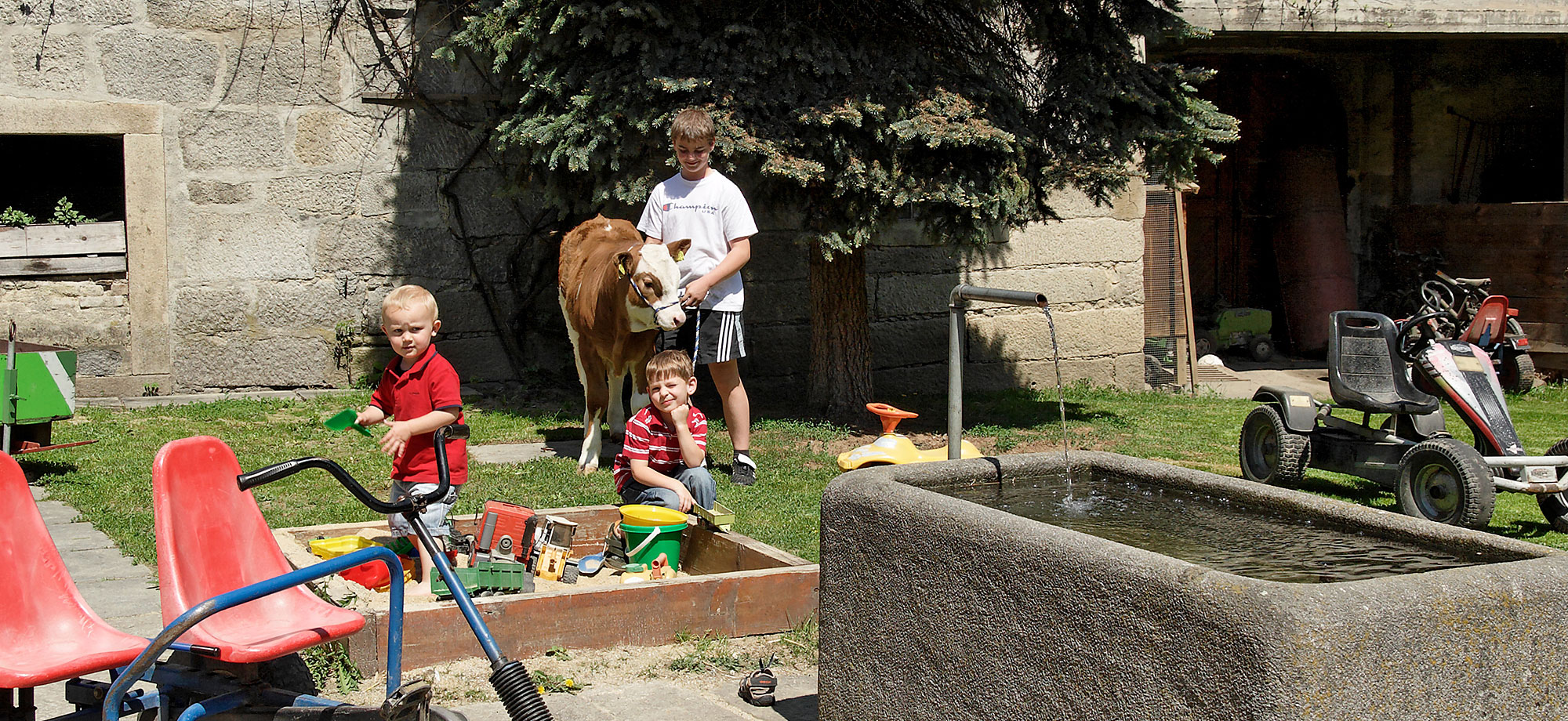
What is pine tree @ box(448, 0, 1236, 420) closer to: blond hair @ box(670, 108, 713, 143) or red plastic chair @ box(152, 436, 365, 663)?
blond hair @ box(670, 108, 713, 143)

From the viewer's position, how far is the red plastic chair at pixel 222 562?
3049 millimetres

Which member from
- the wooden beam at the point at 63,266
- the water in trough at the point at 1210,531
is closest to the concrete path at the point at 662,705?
the water in trough at the point at 1210,531

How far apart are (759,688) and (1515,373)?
33.7ft

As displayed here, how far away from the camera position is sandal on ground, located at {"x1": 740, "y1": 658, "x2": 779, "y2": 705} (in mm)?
3781

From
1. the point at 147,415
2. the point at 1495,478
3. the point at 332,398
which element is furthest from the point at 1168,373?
the point at 147,415

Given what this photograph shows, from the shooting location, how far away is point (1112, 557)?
2.53 metres

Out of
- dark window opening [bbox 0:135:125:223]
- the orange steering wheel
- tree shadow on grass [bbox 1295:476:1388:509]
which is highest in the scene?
dark window opening [bbox 0:135:125:223]

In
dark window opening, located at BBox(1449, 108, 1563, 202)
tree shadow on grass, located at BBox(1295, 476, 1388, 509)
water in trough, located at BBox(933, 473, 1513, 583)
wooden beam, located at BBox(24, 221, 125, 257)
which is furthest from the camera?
dark window opening, located at BBox(1449, 108, 1563, 202)

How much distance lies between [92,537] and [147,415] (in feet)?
10.3

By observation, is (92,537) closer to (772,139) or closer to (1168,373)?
(772,139)

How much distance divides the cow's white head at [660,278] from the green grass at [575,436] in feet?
3.03

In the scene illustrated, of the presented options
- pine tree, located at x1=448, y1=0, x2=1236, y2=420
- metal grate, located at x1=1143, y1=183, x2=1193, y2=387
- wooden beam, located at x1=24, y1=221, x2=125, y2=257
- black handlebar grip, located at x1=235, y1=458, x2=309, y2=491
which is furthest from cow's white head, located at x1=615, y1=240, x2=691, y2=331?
metal grate, located at x1=1143, y1=183, x2=1193, y2=387

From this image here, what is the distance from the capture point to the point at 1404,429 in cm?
671

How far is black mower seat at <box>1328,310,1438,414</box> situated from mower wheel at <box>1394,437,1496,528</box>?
1.19ft
